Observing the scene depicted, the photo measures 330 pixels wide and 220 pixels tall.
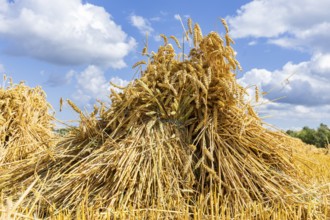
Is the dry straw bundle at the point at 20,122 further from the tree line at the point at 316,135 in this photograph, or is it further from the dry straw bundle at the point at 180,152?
the tree line at the point at 316,135

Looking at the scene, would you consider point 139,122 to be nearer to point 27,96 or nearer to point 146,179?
point 146,179

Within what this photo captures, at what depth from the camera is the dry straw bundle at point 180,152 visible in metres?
2.70

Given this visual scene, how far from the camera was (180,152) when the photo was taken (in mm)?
2828

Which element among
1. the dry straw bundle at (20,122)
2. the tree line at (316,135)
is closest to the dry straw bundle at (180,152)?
the dry straw bundle at (20,122)

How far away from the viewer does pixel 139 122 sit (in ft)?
9.68

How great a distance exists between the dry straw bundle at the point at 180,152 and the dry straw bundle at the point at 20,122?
1.76 m

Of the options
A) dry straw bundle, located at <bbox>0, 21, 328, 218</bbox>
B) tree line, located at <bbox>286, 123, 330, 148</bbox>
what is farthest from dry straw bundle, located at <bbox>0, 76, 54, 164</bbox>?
tree line, located at <bbox>286, 123, 330, 148</bbox>

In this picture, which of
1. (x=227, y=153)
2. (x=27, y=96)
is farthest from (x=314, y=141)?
(x=227, y=153)

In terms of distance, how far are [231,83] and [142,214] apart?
1025 mm

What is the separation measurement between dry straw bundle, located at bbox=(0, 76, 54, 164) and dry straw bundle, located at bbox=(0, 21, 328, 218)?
176 cm

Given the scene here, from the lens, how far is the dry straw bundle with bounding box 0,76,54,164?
4.82 metres

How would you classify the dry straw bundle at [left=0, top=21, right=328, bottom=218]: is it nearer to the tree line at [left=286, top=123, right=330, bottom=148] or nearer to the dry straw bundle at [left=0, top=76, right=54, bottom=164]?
the dry straw bundle at [left=0, top=76, right=54, bottom=164]

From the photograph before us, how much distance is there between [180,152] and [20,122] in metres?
2.84

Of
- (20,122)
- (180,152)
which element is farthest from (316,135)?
(180,152)
